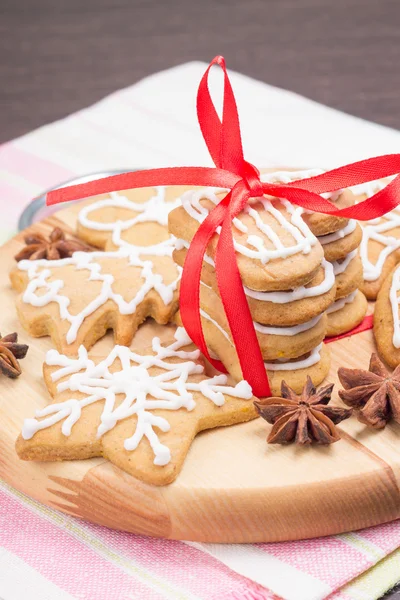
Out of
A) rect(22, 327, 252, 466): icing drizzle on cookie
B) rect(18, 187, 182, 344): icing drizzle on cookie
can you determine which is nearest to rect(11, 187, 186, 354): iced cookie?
rect(18, 187, 182, 344): icing drizzle on cookie

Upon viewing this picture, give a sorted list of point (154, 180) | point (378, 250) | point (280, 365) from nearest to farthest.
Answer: point (280, 365) → point (154, 180) → point (378, 250)


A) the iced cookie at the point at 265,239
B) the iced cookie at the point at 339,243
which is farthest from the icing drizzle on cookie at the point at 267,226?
the iced cookie at the point at 339,243

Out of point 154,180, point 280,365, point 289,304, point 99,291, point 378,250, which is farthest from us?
point 378,250

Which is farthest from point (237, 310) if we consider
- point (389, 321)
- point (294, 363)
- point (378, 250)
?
point (378, 250)

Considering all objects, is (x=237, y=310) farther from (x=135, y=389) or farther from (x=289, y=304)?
(x=135, y=389)

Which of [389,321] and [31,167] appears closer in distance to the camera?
[389,321]

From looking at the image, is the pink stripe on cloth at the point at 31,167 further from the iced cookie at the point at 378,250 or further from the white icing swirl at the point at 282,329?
the white icing swirl at the point at 282,329

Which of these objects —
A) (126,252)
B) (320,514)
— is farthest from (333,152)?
(320,514)
